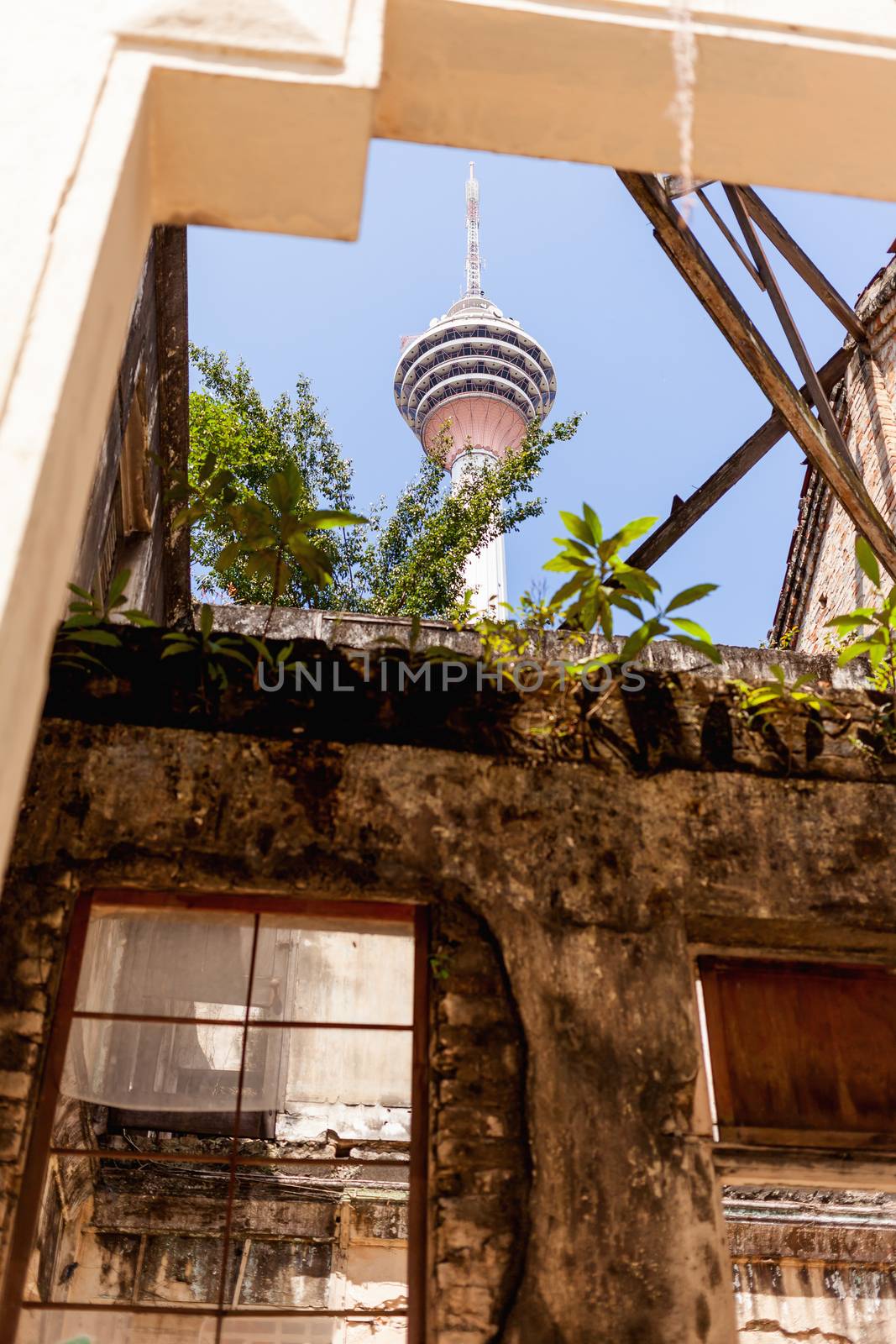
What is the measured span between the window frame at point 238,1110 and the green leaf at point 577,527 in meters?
1.14

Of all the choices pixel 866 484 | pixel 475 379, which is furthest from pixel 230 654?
pixel 475 379

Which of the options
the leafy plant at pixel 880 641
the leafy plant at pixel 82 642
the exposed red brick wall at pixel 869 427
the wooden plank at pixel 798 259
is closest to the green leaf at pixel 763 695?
the leafy plant at pixel 880 641

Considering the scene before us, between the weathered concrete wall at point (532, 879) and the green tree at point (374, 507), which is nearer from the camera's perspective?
the weathered concrete wall at point (532, 879)

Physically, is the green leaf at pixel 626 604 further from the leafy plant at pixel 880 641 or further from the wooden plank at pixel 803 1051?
the wooden plank at pixel 803 1051

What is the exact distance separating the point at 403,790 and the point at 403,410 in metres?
42.2

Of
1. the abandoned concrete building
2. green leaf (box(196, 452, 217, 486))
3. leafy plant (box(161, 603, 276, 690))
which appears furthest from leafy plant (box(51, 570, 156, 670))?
green leaf (box(196, 452, 217, 486))

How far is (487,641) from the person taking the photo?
3203mm

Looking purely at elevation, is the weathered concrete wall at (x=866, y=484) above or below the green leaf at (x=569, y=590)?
above

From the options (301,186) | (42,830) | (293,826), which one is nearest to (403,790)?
(293,826)

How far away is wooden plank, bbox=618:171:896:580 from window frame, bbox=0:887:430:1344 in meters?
3.98

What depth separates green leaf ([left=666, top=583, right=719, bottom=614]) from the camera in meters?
3.04

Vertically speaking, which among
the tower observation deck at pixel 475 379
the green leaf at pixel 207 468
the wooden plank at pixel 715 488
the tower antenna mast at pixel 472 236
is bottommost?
the green leaf at pixel 207 468

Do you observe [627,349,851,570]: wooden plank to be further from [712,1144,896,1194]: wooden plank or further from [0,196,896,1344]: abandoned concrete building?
[712,1144,896,1194]: wooden plank

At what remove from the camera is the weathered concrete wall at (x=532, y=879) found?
2551 mm
